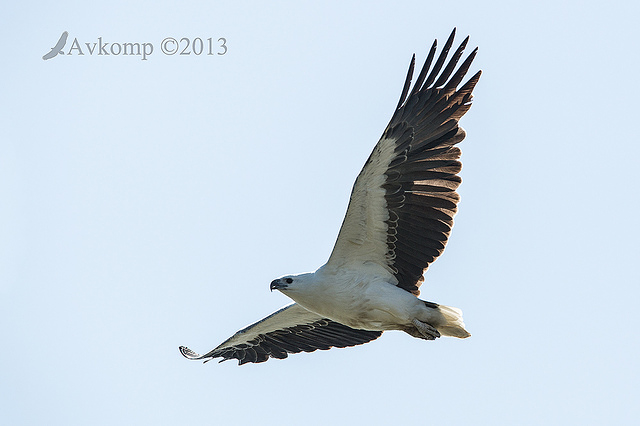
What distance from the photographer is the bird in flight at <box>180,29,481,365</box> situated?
1180cm

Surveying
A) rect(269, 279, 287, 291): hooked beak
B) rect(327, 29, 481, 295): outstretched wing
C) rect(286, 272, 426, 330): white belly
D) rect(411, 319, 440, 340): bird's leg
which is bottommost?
rect(411, 319, 440, 340): bird's leg

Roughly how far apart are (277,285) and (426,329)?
2.01 metres

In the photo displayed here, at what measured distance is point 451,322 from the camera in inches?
477

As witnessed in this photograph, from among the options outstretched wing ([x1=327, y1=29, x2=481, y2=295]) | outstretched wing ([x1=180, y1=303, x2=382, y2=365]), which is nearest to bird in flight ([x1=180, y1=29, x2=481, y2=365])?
outstretched wing ([x1=327, y1=29, x2=481, y2=295])

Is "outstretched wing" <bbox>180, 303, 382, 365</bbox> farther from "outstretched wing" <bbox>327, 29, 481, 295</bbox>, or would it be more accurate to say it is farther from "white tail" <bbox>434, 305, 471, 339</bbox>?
"outstretched wing" <bbox>327, 29, 481, 295</bbox>

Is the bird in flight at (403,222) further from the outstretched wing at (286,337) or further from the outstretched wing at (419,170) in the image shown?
the outstretched wing at (286,337)

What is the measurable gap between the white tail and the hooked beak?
6.66ft

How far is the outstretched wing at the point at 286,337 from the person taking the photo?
1377cm

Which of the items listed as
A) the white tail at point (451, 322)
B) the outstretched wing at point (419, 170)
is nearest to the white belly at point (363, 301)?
the white tail at point (451, 322)

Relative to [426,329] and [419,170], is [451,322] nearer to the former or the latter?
[426,329]

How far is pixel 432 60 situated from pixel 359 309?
3272 millimetres

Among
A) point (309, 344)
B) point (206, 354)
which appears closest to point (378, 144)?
point (309, 344)

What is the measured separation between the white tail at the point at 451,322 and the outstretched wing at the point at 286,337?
5.40ft

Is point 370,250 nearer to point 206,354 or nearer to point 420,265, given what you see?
point 420,265
